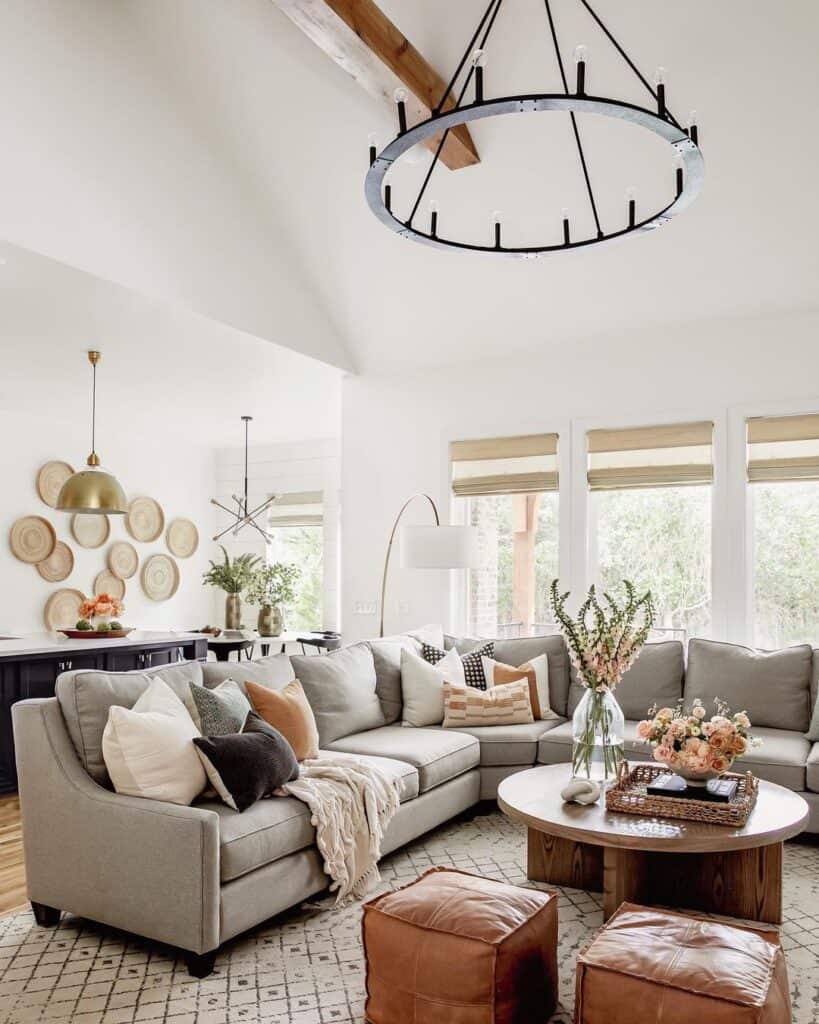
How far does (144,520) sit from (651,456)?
5.16 meters

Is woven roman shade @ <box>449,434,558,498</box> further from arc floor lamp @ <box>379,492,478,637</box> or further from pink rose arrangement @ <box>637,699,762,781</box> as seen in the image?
pink rose arrangement @ <box>637,699,762,781</box>

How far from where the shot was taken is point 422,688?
474cm

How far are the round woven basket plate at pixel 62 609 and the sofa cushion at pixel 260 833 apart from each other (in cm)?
492

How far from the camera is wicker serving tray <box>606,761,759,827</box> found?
3004 mm

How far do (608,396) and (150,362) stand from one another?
3.03 m

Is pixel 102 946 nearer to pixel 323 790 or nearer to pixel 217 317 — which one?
pixel 323 790

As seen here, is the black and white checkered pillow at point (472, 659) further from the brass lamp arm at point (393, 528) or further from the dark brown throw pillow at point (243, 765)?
the dark brown throw pillow at point (243, 765)

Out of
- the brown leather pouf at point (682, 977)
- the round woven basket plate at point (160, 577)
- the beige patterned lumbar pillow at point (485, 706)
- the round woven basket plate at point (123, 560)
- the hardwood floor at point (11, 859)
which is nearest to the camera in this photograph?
the brown leather pouf at point (682, 977)

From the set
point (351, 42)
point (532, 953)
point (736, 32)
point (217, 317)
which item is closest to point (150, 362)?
point (217, 317)

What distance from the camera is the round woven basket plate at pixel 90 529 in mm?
7828

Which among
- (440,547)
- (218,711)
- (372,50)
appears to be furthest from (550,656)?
(372,50)

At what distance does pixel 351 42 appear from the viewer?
3.65m

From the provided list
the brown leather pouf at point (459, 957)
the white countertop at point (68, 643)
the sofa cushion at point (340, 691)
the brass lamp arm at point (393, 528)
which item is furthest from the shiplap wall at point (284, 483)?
the brown leather pouf at point (459, 957)

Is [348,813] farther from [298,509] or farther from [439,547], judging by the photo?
[298,509]
